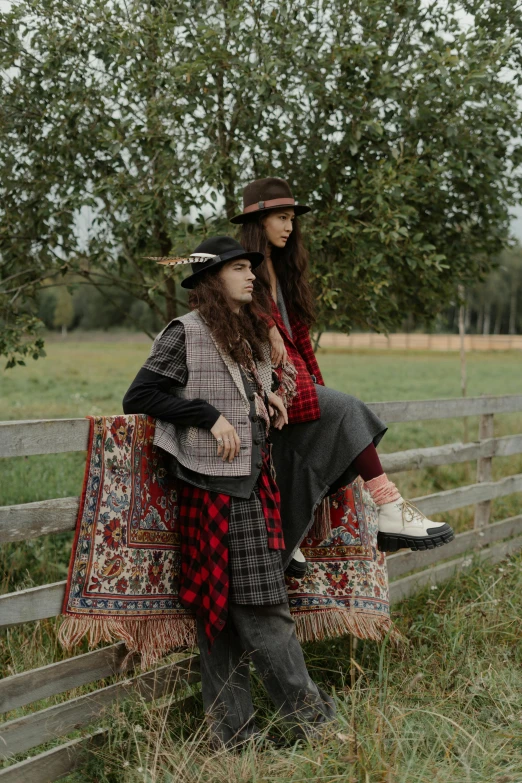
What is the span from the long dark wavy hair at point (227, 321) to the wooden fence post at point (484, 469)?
9.21 feet

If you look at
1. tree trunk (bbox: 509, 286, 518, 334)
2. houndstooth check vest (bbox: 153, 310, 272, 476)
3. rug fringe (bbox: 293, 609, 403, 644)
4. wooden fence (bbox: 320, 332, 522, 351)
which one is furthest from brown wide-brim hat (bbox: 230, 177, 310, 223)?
tree trunk (bbox: 509, 286, 518, 334)

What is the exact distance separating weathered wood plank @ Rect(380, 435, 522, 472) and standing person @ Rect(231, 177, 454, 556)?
1.08m

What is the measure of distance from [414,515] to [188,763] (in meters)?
1.26

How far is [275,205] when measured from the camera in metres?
3.23

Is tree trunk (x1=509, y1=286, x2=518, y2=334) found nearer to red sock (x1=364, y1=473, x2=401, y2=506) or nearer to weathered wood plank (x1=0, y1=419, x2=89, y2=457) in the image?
red sock (x1=364, y1=473, x2=401, y2=506)

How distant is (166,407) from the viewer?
9.20 feet

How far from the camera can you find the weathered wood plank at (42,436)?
8.55 ft

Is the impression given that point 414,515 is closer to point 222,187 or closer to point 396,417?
point 396,417

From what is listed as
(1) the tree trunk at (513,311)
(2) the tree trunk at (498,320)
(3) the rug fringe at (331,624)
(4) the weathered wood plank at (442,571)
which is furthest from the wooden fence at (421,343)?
(3) the rug fringe at (331,624)

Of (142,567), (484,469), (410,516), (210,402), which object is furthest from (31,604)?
(484,469)

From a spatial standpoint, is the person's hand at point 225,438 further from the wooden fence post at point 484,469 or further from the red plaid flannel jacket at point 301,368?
the wooden fence post at point 484,469

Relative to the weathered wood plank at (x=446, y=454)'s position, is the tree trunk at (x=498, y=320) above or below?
above

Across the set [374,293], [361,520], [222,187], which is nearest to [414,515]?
[361,520]

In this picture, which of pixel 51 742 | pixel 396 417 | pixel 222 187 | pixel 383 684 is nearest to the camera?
pixel 51 742
